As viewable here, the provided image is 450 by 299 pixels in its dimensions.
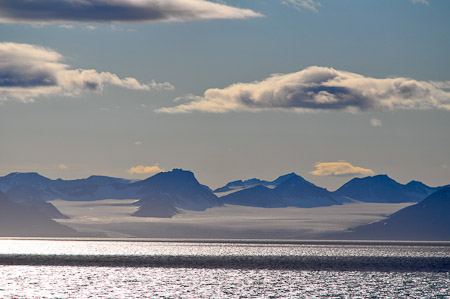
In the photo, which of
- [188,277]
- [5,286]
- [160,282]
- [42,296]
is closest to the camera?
[42,296]

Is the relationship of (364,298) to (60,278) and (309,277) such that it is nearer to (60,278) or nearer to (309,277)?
(309,277)

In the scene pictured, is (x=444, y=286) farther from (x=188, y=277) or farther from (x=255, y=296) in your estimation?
(x=188, y=277)

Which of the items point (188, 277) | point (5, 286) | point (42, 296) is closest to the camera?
point (42, 296)

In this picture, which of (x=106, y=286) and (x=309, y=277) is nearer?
(x=106, y=286)

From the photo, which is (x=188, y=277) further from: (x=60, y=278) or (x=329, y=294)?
(x=329, y=294)

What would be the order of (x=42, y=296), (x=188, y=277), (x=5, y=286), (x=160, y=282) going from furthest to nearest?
(x=188, y=277) < (x=160, y=282) < (x=5, y=286) < (x=42, y=296)

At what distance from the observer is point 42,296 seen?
450 ft

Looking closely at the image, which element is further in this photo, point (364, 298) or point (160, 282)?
point (160, 282)

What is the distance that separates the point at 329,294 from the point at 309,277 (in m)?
54.1

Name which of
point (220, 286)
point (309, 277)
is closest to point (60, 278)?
point (220, 286)

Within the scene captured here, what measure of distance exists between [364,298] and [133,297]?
1599 inches

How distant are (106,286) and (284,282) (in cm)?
4132

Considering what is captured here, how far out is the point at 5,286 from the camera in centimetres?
16000

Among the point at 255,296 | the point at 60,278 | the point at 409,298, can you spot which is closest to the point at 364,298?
the point at 409,298
